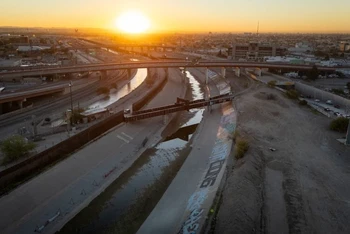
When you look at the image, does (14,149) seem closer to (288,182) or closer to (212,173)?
(212,173)

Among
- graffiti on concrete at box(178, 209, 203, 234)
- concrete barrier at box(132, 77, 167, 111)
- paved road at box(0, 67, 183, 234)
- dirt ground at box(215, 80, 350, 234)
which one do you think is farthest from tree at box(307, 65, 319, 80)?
graffiti on concrete at box(178, 209, 203, 234)

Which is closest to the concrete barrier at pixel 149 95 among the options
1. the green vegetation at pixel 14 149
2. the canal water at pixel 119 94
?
the canal water at pixel 119 94

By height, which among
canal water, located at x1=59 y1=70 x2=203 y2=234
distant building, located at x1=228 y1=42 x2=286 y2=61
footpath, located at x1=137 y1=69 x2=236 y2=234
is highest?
distant building, located at x1=228 y1=42 x2=286 y2=61

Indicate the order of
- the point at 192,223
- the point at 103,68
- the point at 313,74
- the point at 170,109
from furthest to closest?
the point at 313,74, the point at 103,68, the point at 170,109, the point at 192,223

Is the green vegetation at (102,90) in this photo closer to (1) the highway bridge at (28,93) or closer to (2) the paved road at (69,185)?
(1) the highway bridge at (28,93)

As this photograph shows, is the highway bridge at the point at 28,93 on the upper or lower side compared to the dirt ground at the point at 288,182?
upper

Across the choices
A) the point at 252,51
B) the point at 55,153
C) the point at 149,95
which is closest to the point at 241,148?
the point at 55,153

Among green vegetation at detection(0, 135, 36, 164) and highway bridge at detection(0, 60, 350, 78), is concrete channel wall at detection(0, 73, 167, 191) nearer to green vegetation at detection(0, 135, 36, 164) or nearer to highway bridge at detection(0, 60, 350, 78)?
green vegetation at detection(0, 135, 36, 164)
